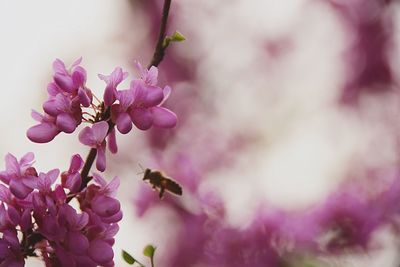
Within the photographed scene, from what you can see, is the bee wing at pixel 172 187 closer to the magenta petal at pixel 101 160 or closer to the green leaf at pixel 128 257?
the green leaf at pixel 128 257

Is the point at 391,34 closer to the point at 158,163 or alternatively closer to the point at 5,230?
the point at 158,163

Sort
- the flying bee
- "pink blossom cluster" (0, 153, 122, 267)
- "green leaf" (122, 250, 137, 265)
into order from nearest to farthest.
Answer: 1. "pink blossom cluster" (0, 153, 122, 267)
2. "green leaf" (122, 250, 137, 265)
3. the flying bee

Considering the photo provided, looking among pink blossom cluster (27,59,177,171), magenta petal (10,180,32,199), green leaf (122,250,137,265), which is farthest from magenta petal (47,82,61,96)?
green leaf (122,250,137,265)

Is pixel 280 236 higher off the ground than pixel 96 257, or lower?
higher

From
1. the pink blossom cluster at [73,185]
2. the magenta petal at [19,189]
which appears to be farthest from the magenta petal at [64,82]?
the magenta petal at [19,189]

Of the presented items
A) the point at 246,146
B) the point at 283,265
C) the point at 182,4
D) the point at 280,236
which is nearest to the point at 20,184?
the point at 283,265

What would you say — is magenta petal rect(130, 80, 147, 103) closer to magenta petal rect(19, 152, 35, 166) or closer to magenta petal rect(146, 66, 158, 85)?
magenta petal rect(146, 66, 158, 85)
